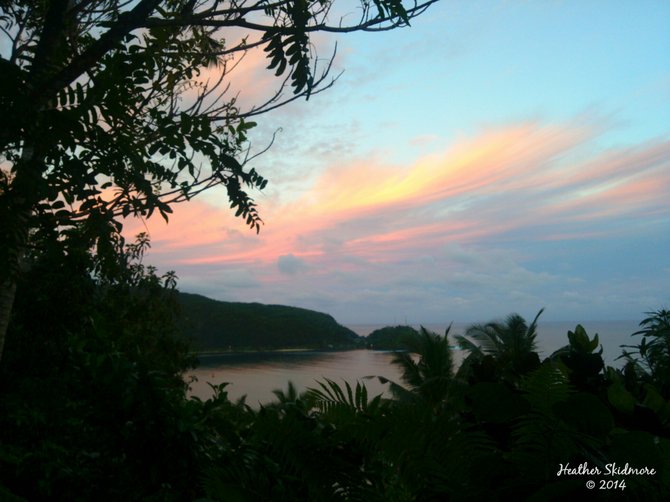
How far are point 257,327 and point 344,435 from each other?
27107mm

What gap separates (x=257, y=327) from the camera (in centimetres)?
2820

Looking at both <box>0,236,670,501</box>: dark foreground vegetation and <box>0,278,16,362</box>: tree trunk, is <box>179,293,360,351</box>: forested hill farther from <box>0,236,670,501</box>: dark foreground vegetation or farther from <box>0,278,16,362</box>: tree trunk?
<box>0,278,16,362</box>: tree trunk

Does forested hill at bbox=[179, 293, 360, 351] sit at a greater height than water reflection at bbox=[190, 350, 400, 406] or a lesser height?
greater

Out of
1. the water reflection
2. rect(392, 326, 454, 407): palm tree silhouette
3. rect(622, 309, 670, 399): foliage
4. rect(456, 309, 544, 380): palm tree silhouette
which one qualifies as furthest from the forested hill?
rect(622, 309, 670, 399): foliage

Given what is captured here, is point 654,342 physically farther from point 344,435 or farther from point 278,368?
point 278,368

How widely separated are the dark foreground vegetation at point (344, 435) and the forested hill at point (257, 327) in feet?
31.3

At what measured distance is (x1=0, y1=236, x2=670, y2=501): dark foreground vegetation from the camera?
48.7 inches

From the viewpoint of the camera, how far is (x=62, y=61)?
10.8 feet

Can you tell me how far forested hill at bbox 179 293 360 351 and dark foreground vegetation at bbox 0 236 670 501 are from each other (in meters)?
9.54

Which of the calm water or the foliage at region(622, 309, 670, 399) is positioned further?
the calm water

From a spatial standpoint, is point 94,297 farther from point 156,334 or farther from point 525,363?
point 525,363

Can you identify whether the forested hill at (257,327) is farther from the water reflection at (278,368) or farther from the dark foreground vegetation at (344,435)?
the dark foreground vegetation at (344,435)

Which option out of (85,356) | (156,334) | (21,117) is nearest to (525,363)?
(21,117)

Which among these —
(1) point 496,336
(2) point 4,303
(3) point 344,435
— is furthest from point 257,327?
(3) point 344,435
